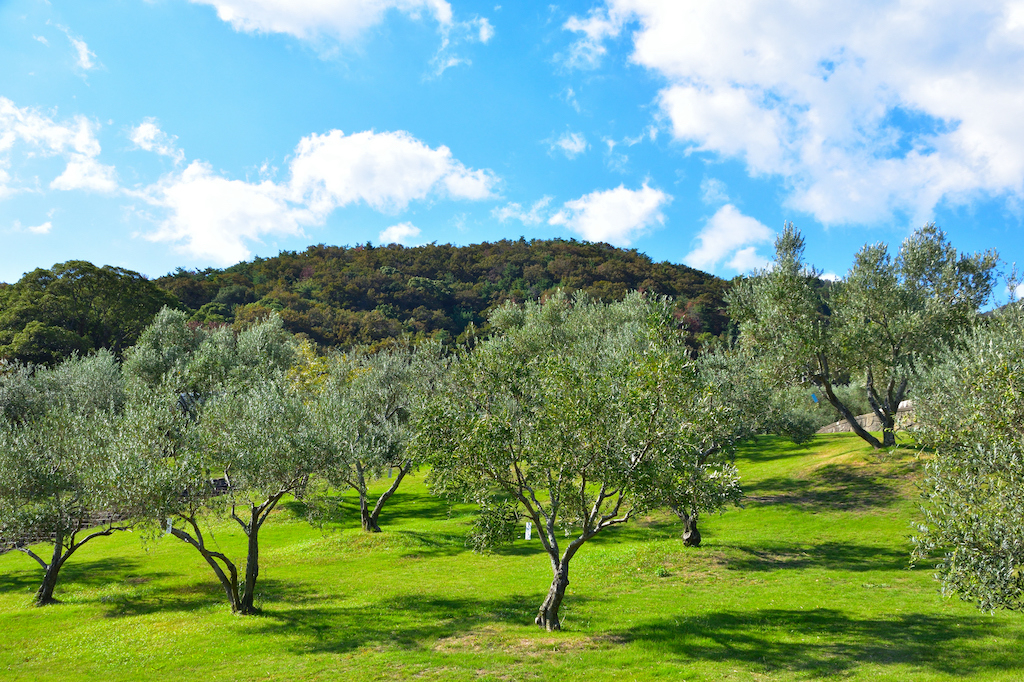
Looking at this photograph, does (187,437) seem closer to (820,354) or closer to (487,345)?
(487,345)

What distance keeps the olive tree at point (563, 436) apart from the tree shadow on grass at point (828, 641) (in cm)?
544

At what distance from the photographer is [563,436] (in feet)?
68.9

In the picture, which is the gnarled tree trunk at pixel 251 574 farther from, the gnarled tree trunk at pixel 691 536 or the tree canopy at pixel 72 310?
the tree canopy at pixel 72 310

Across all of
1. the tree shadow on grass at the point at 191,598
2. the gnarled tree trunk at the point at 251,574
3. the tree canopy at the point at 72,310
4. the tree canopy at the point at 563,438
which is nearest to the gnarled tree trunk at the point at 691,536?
the tree canopy at the point at 563,438

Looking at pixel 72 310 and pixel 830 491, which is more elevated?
pixel 72 310

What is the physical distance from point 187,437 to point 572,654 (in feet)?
70.9

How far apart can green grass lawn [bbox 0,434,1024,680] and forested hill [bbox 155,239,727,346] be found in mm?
85913

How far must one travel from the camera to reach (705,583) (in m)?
28.5

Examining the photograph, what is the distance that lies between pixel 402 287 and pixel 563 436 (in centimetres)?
14914

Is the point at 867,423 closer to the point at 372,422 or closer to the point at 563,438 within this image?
the point at 372,422

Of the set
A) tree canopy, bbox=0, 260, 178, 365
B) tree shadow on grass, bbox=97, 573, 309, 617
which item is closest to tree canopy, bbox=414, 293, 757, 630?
tree shadow on grass, bbox=97, 573, 309, 617

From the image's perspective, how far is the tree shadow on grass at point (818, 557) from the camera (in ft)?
97.8

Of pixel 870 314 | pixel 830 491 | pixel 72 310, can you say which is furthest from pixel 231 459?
pixel 72 310

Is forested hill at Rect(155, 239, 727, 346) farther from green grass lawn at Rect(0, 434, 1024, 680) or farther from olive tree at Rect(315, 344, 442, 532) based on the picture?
green grass lawn at Rect(0, 434, 1024, 680)
